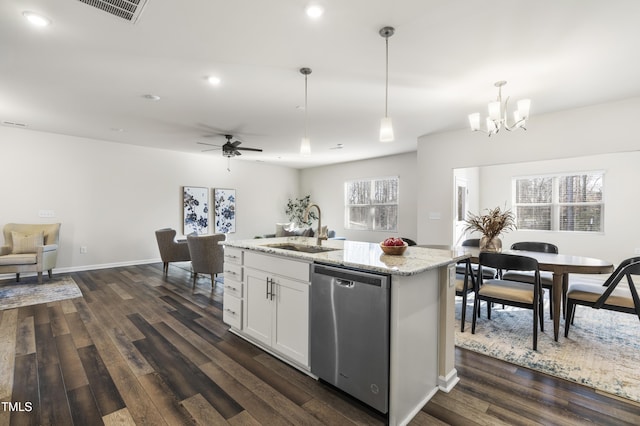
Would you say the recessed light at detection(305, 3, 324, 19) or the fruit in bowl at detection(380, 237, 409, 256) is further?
the fruit in bowl at detection(380, 237, 409, 256)

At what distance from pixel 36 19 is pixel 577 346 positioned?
16.7 ft

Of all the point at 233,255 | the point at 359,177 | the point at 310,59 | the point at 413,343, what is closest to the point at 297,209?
the point at 359,177

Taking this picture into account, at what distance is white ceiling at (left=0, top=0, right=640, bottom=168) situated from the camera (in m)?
2.08

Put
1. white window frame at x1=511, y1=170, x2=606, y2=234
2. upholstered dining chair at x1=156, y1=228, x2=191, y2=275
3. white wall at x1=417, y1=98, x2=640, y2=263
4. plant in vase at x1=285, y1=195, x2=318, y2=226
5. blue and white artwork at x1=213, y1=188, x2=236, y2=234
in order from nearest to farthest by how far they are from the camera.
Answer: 1. white wall at x1=417, y1=98, x2=640, y2=263
2. white window frame at x1=511, y1=170, x2=606, y2=234
3. upholstered dining chair at x1=156, y1=228, x2=191, y2=275
4. blue and white artwork at x1=213, y1=188, x2=236, y2=234
5. plant in vase at x1=285, y1=195, x2=318, y2=226

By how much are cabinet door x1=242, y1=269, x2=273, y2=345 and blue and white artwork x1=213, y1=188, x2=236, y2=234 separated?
520cm

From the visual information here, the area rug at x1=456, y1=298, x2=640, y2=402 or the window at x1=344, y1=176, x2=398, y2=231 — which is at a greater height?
the window at x1=344, y1=176, x2=398, y2=231

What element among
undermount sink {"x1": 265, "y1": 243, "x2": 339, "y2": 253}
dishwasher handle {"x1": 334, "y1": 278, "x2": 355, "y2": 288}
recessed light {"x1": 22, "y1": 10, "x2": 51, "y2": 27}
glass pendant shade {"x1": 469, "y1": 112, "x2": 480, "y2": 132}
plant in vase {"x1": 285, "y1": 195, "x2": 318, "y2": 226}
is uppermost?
recessed light {"x1": 22, "y1": 10, "x2": 51, "y2": 27}

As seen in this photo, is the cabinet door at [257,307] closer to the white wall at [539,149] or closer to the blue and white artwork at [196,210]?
the white wall at [539,149]

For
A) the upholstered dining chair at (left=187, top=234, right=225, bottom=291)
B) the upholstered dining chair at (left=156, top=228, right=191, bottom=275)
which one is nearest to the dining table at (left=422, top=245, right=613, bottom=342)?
the upholstered dining chair at (left=187, top=234, right=225, bottom=291)

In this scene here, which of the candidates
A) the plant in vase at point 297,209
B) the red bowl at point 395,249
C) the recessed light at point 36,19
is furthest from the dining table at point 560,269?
the plant in vase at point 297,209

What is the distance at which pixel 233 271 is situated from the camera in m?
2.90

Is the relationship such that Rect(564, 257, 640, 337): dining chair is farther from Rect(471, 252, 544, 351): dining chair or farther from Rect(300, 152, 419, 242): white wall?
Rect(300, 152, 419, 242): white wall

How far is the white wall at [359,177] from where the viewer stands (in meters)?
7.12

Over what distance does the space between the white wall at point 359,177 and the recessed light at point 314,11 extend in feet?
17.6
